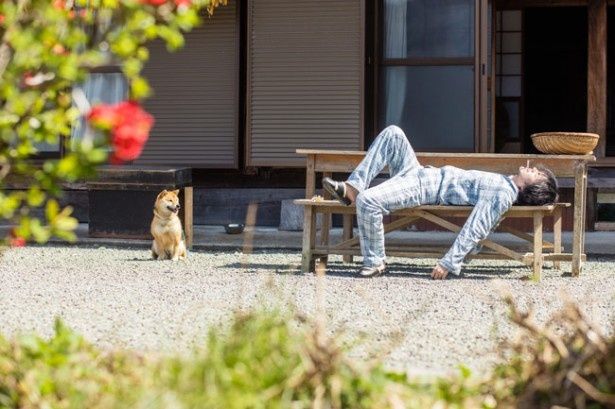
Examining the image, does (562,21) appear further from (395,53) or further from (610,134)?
(395,53)

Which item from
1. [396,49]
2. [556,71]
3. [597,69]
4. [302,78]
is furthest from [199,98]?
[556,71]

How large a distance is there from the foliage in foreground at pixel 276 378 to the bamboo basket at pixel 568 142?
14.6ft

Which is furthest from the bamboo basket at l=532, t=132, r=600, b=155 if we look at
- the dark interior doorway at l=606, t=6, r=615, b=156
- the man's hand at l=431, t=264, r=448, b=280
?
the dark interior doorway at l=606, t=6, r=615, b=156

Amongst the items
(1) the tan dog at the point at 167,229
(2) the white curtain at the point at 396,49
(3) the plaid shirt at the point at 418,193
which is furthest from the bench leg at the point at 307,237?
(2) the white curtain at the point at 396,49

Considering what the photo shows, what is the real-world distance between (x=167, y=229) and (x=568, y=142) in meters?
2.98

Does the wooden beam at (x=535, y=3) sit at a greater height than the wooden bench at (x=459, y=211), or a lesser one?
greater

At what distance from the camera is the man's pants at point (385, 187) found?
704cm

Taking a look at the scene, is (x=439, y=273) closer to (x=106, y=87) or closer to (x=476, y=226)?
(x=476, y=226)

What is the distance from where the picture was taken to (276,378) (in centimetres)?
276

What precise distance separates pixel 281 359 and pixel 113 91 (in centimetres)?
867

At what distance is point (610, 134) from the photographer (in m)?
14.6

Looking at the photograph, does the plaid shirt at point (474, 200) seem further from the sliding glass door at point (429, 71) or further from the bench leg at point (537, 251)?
the sliding glass door at point (429, 71)

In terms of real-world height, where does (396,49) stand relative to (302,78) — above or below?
above

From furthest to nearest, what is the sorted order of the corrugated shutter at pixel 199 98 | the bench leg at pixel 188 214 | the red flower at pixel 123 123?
the corrugated shutter at pixel 199 98, the bench leg at pixel 188 214, the red flower at pixel 123 123
